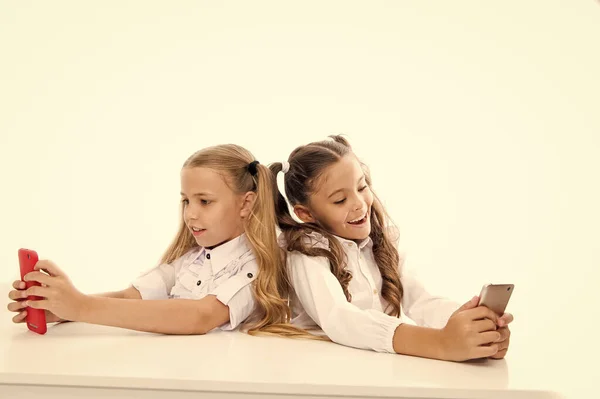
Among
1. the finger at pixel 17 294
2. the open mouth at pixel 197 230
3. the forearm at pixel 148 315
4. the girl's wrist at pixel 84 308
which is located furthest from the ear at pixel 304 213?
the finger at pixel 17 294

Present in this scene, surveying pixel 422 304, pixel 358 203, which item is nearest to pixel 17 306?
pixel 358 203

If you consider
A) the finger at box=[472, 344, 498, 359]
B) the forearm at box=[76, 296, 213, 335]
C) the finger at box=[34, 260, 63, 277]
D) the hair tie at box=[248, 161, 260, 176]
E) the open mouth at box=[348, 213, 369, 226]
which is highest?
the hair tie at box=[248, 161, 260, 176]

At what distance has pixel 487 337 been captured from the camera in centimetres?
148

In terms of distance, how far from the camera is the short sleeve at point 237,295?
5.79 feet

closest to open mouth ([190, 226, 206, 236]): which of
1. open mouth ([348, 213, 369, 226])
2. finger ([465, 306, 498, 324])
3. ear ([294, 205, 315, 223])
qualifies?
ear ([294, 205, 315, 223])

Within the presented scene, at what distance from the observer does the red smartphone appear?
1692 millimetres

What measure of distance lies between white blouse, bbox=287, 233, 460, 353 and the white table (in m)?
0.05

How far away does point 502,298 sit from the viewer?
4.99 feet

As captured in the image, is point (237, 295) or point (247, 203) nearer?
point (237, 295)

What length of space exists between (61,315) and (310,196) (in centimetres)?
63

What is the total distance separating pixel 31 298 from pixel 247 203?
53 cm

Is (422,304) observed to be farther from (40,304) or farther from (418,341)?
(40,304)

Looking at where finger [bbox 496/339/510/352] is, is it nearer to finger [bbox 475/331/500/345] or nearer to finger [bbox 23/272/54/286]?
finger [bbox 475/331/500/345]

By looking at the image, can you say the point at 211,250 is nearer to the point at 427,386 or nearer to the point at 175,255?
the point at 175,255
